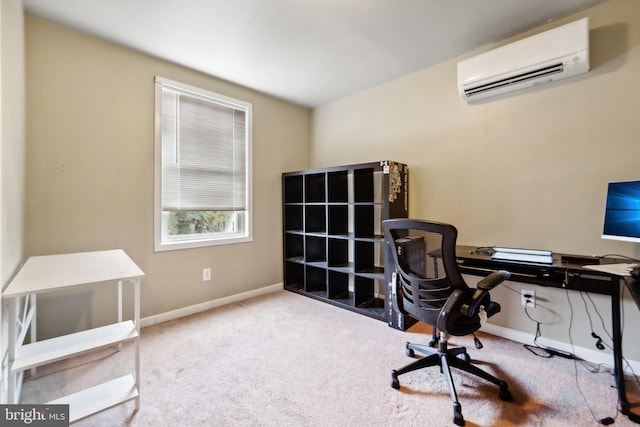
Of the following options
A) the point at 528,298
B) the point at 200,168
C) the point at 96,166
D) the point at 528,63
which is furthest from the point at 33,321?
the point at 528,63

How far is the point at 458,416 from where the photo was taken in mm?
1399

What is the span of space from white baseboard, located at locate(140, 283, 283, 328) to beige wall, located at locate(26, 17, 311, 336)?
48 millimetres

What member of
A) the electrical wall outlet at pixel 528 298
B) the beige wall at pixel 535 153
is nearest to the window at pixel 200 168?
the beige wall at pixel 535 153

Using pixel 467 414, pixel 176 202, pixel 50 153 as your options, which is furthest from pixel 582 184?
pixel 50 153

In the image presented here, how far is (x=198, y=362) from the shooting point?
1.95 meters

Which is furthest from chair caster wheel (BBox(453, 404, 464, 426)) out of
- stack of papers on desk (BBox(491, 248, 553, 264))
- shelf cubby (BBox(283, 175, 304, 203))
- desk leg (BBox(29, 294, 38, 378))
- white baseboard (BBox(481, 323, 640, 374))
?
shelf cubby (BBox(283, 175, 304, 203))

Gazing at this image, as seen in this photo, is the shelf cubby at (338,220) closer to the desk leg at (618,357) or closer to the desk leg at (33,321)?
the desk leg at (618,357)

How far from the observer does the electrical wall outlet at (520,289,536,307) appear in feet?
7.22

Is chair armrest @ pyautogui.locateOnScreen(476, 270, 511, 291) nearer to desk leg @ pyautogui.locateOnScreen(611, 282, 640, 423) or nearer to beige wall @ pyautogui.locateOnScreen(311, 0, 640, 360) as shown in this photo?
desk leg @ pyautogui.locateOnScreen(611, 282, 640, 423)

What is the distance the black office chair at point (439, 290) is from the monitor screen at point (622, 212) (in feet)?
2.56

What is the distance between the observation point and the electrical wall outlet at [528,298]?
2199 mm

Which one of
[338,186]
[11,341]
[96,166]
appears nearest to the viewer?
[11,341]

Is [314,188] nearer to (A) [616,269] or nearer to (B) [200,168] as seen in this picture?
(B) [200,168]

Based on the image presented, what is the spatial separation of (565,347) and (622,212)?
3.57 ft
